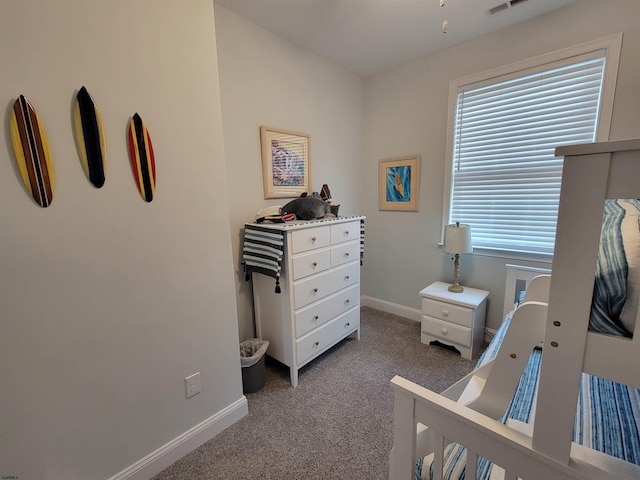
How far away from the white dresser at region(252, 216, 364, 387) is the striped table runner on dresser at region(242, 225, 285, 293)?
44 mm

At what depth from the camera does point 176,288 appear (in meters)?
1.36

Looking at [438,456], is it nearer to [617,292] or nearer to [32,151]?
[617,292]

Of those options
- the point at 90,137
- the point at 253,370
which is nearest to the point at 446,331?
the point at 253,370

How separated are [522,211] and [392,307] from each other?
153cm

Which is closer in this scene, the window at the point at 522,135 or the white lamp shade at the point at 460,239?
the window at the point at 522,135

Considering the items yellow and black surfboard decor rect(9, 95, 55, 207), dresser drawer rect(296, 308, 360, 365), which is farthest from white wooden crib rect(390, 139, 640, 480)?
yellow and black surfboard decor rect(9, 95, 55, 207)

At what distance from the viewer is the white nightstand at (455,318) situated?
86.0 inches

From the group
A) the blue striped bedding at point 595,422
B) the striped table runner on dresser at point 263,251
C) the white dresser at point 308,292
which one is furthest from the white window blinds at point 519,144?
the striped table runner on dresser at point 263,251

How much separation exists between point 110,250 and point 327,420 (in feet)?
4.85

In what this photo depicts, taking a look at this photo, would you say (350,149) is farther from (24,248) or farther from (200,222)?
(24,248)

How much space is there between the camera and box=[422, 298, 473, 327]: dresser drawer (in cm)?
218

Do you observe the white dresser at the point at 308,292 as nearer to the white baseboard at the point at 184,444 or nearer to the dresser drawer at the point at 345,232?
the dresser drawer at the point at 345,232

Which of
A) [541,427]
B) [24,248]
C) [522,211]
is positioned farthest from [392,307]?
[24,248]

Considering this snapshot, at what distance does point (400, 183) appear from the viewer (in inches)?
110
